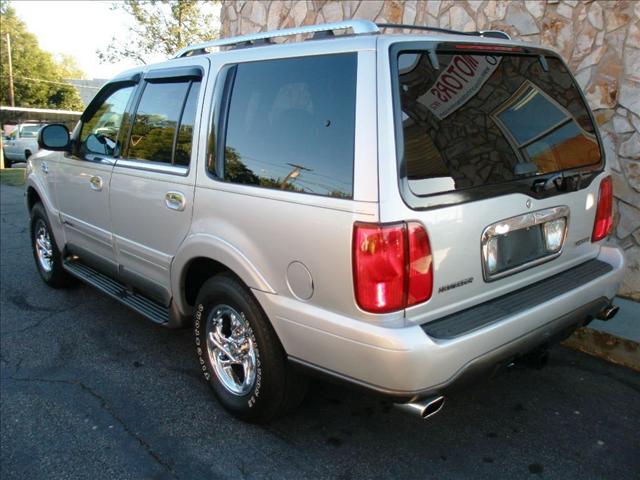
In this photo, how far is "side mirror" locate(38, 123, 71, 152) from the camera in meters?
4.34

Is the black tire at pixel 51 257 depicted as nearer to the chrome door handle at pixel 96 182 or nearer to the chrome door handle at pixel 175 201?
the chrome door handle at pixel 96 182

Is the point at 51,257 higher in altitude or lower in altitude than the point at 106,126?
lower

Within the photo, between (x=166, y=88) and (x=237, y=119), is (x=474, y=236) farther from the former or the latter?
(x=166, y=88)

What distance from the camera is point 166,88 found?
11.6ft

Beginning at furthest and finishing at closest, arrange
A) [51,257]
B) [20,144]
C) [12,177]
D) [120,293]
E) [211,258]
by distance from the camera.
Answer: [20,144] < [12,177] < [51,257] < [120,293] < [211,258]

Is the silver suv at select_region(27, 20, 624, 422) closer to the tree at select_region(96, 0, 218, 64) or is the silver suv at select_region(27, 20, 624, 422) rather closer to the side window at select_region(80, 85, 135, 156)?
the side window at select_region(80, 85, 135, 156)

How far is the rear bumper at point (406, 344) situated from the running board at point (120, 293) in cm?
118

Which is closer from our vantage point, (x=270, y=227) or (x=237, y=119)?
(x=270, y=227)

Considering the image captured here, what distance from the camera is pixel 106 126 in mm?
4145

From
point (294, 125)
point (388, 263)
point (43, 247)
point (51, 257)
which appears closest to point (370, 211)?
point (388, 263)

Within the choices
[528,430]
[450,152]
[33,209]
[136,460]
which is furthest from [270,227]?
[33,209]

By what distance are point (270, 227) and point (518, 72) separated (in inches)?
58.5

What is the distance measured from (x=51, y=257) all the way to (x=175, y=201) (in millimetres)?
2674

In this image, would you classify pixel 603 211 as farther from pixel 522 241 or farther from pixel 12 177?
pixel 12 177
